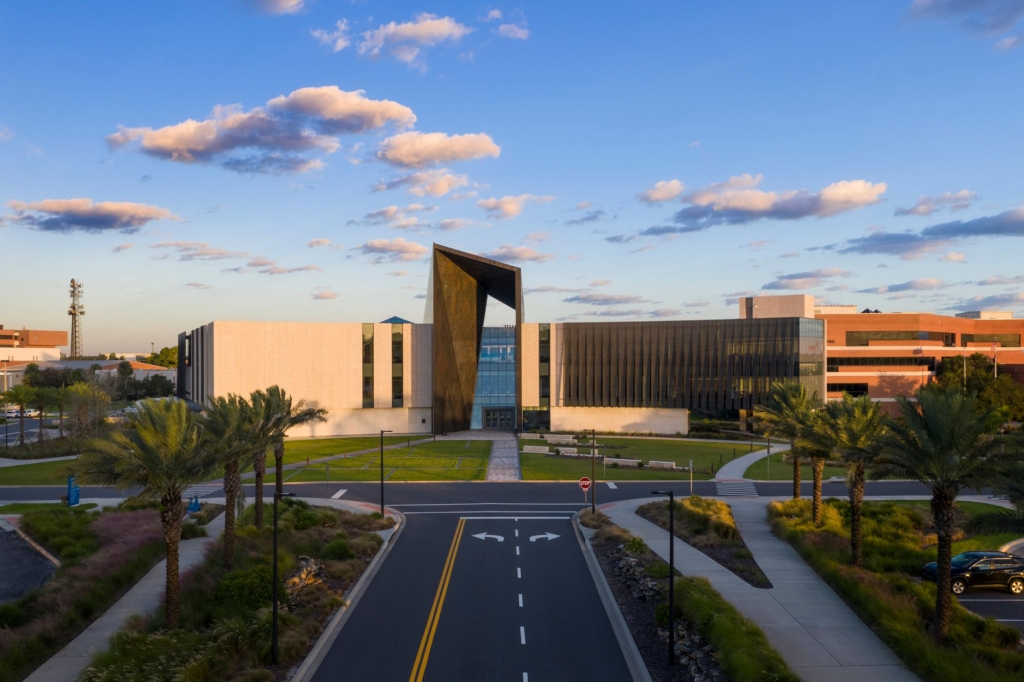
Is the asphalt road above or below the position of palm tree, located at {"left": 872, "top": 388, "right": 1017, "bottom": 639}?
below

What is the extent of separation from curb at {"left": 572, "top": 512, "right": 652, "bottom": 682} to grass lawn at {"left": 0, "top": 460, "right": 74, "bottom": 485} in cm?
4134

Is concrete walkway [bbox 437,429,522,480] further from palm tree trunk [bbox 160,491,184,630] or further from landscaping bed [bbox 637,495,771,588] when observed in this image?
palm tree trunk [bbox 160,491,184,630]

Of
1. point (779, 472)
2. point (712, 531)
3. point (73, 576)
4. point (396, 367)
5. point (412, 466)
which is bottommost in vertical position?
point (779, 472)

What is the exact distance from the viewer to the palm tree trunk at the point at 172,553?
74.3 feet

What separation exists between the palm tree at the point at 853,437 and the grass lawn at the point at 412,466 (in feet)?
97.6

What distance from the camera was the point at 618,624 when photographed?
24172 millimetres

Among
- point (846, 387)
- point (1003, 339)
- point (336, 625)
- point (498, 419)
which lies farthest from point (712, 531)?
point (1003, 339)

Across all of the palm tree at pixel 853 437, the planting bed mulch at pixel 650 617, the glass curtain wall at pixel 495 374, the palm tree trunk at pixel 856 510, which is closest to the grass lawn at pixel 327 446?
the glass curtain wall at pixel 495 374

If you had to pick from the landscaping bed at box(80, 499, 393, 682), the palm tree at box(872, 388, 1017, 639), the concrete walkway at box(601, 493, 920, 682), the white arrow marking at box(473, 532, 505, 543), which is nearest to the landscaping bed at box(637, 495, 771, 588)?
the concrete walkway at box(601, 493, 920, 682)

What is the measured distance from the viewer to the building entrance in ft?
314

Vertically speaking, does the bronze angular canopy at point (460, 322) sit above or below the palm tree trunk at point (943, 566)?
above

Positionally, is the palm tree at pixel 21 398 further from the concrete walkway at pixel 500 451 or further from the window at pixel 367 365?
the concrete walkway at pixel 500 451

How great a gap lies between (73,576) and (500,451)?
48867 millimetres

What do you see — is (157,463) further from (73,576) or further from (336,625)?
(73,576)
